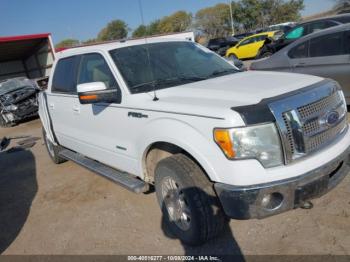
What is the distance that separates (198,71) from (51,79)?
289cm

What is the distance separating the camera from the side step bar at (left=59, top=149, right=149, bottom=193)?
3.75 metres

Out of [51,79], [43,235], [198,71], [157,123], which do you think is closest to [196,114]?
[157,123]

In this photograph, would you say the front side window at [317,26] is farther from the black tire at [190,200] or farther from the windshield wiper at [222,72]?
the black tire at [190,200]

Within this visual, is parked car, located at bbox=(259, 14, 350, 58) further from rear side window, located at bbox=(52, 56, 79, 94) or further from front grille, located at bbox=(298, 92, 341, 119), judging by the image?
rear side window, located at bbox=(52, 56, 79, 94)

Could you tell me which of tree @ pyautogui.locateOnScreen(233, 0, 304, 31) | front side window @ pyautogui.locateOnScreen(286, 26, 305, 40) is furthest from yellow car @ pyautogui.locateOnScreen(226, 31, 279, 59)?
tree @ pyautogui.locateOnScreen(233, 0, 304, 31)

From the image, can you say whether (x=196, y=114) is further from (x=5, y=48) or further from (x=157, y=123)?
(x=5, y=48)

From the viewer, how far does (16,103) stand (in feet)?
42.5

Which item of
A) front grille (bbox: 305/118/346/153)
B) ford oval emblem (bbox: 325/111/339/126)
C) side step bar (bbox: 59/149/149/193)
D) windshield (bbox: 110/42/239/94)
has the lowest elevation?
side step bar (bbox: 59/149/149/193)

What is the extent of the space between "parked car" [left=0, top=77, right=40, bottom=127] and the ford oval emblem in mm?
12225

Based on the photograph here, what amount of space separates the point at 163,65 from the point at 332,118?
6.29 ft

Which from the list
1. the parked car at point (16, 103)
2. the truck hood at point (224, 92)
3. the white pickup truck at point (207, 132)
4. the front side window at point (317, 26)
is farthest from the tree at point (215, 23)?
the truck hood at point (224, 92)

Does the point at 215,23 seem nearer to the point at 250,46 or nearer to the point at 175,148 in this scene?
the point at 250,46

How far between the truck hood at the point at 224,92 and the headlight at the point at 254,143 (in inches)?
7.1

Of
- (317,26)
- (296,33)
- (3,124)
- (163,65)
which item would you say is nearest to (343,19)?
(317,26)
